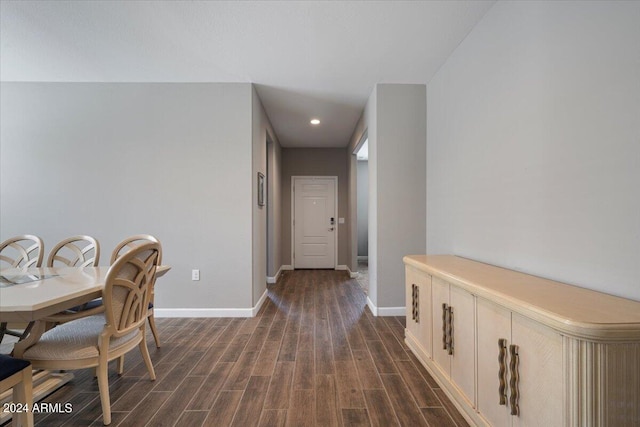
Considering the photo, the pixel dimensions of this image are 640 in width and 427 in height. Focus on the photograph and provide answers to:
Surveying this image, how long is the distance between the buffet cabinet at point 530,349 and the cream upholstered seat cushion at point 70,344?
1.90 m

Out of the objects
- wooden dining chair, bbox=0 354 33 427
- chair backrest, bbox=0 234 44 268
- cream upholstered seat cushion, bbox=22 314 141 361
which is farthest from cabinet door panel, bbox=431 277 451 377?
chair backrest, bbox=0 234 44 268

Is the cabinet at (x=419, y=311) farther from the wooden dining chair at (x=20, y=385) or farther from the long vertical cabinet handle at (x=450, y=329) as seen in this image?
the wooden dining chair at (x=20, y=385)

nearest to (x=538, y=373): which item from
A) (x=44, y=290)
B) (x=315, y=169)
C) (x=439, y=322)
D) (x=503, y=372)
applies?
(x=503, y=372)

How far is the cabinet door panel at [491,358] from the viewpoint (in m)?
1.24

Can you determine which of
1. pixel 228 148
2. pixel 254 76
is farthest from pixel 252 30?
pixel 228 148

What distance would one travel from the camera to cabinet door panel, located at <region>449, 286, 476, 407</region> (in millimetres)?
1477

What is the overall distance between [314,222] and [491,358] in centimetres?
488

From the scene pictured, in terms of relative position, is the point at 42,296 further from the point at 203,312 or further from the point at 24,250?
the point at 203,312

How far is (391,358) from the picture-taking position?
2211mm

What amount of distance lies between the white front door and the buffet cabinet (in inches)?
164

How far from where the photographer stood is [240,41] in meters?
2.41

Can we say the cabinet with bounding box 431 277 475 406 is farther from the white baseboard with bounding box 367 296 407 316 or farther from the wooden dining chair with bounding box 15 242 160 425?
the wooden dining chair with bounding box 15 242 160 425

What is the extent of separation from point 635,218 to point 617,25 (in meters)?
0.78

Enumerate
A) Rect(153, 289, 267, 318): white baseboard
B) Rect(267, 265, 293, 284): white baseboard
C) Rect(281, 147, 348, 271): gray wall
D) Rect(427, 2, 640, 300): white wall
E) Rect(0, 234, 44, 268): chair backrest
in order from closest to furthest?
Rect(427, 2, 640, 300): white wall → Rect(0, 234, 44, 268): chair backrest → Rect(153, 289, 267, 318): white baseboard → Rect(267, 265, 293, 284): white baseboard → Rect(281, 147, 348, 271): gray wall
